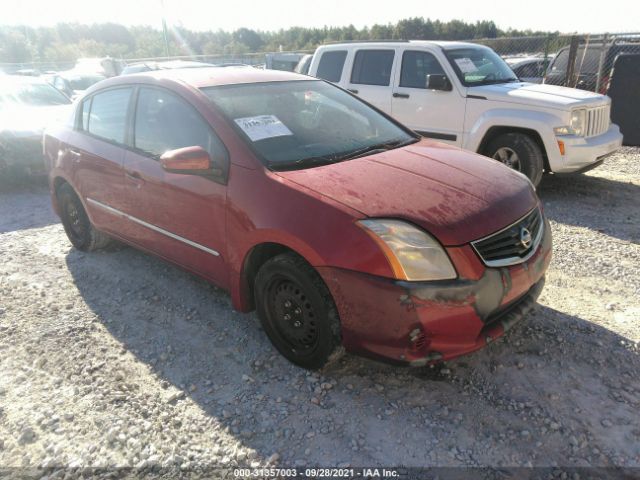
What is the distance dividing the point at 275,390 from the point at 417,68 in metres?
5.32

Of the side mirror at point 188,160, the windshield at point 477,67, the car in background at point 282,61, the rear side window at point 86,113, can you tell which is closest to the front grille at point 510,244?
the side mirror at point 188,160

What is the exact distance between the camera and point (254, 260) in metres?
2.94

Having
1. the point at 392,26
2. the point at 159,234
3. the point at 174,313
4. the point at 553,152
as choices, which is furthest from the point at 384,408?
the point at 392,26

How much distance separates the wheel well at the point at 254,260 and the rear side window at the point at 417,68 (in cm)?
461

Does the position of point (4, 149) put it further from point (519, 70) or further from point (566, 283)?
point (519, 70)

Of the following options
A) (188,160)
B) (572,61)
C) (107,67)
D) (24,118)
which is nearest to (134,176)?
(188,160)

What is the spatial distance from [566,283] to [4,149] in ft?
24.5

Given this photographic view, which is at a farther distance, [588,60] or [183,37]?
[183,37]

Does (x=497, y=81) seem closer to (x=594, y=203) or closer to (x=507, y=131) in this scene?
(x=507, y=131)

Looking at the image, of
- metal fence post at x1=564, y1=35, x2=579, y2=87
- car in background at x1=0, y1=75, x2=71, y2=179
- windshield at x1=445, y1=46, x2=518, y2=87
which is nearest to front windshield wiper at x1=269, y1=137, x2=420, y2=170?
windshield at x1=445, y1=46, x2=518, y2=87

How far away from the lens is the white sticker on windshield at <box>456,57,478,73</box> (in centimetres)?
641

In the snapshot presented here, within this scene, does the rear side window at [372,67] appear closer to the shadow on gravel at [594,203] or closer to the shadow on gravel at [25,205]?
the shadow on gravel at [594,203]

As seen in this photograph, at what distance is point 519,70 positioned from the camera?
45.0ft

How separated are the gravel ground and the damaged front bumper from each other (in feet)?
1.24
